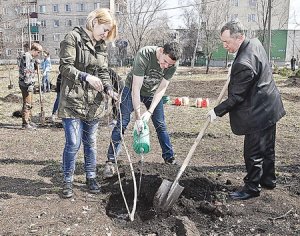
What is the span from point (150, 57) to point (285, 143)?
11.0 feet

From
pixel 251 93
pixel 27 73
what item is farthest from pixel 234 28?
pixel 27 73

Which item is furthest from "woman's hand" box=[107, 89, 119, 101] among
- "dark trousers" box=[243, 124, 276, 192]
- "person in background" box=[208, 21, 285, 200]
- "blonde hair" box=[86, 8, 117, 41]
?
"dark trousers" box=[243, 124, 276, 192]

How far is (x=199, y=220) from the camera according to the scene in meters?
3.58

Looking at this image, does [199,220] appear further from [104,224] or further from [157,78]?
[157,78]

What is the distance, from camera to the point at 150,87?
14.7 ft

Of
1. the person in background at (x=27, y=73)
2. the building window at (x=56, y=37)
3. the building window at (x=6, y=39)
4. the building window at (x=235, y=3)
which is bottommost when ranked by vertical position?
the person in background at (x=27, y=73)

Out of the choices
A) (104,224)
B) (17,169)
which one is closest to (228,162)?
(104,224)

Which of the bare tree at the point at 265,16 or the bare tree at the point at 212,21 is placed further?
the bare tree at the point at 212,21

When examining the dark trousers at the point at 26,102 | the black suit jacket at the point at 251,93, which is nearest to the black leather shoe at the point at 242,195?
the black suit jacket at the point at 251,93

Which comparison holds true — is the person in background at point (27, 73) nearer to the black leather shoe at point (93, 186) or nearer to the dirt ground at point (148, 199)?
the dirt ground at point (148, 199)

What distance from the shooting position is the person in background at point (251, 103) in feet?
12.0

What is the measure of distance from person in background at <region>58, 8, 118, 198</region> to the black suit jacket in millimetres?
1149

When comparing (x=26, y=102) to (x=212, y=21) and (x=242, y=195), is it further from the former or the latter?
(x=212, y=21)

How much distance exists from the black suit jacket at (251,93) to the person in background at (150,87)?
636 millimetres
